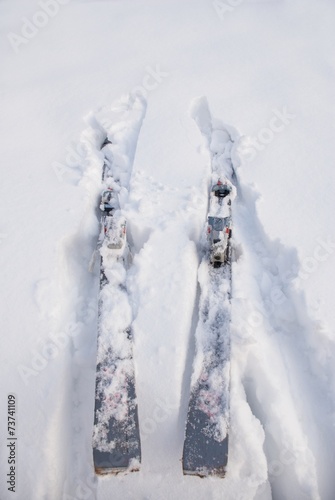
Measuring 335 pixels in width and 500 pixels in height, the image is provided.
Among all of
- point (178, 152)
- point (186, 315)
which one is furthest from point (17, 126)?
point (186, 315)

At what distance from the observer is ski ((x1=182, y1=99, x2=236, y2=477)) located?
1.85 m

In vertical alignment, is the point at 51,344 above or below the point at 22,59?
below

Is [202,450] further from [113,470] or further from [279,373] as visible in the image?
[279,373]

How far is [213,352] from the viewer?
220 cm

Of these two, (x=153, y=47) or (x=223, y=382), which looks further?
(x=153, y=47)

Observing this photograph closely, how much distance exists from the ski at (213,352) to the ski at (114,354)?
0.31 metres

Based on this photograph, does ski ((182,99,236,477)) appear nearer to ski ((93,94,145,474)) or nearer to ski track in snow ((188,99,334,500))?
ski track in snow ((188,99,334,500))

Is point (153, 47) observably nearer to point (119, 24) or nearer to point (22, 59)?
point (119, 24)

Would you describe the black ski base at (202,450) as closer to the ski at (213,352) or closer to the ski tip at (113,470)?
the ski at (213,352)

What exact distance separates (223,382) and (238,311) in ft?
1.56

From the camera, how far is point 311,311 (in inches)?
90.6

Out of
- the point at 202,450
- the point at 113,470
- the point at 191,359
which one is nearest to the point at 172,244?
the point at 191,359

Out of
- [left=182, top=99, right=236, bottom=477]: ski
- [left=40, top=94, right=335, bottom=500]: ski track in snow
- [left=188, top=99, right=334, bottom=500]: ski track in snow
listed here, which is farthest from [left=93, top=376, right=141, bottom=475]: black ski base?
[left=188, top=99, right=334, bottom=500]: ski track in snow

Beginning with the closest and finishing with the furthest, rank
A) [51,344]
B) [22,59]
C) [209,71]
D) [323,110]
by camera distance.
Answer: [51,344]
[323,110]
[209,71]
[22,59]
